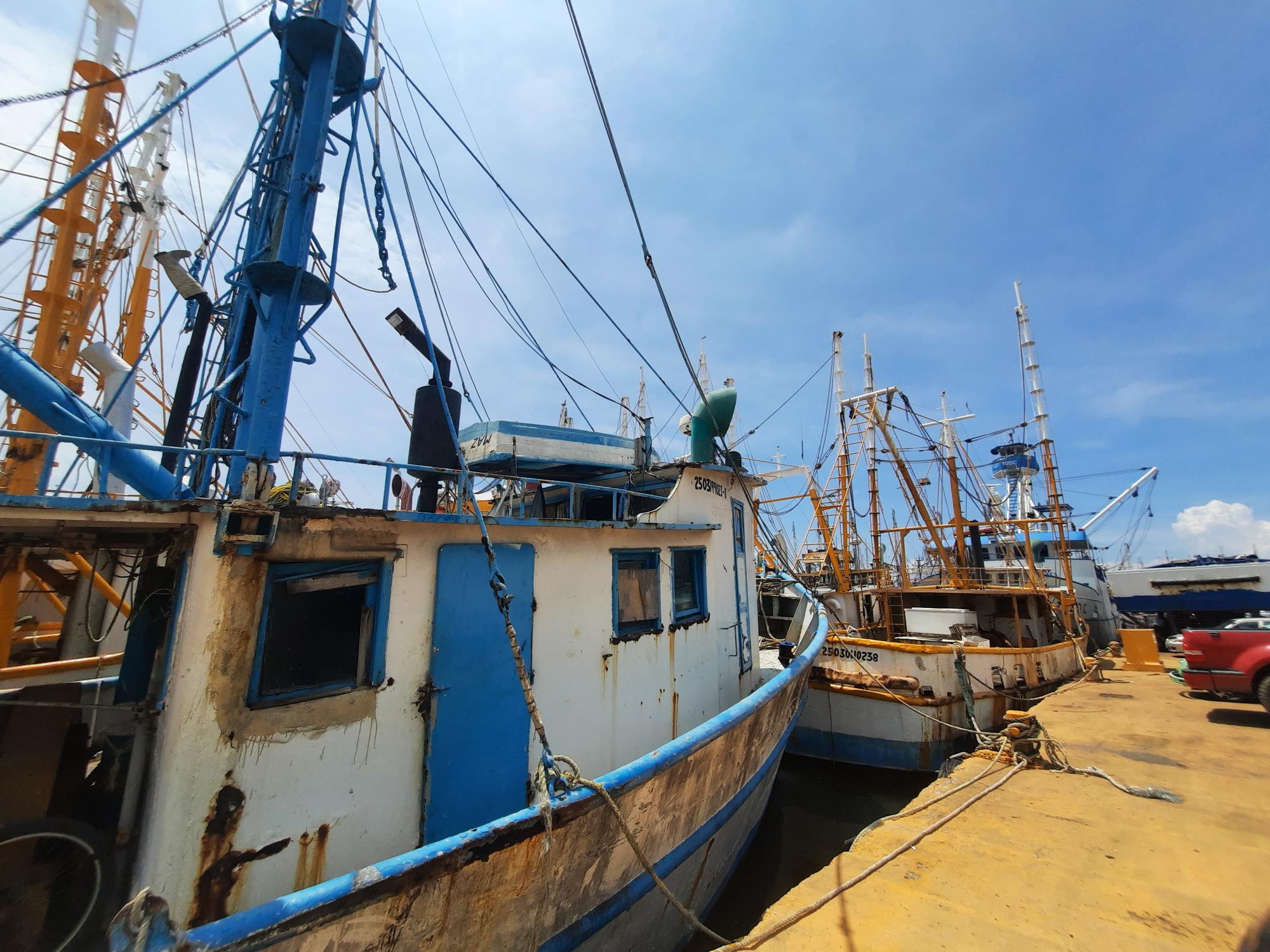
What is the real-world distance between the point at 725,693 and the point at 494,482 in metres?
4.75

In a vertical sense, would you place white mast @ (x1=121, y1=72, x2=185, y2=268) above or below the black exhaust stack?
above

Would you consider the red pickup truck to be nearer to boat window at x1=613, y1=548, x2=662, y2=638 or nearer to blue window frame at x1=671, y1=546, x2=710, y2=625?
blue window frame at x1=671, y1=546, x2=710, y2=625

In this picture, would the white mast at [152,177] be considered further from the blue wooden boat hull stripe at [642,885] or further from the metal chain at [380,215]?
the blue wooden boat hull stripe at [642,885]

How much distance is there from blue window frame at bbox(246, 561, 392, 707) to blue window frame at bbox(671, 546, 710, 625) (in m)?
3.53

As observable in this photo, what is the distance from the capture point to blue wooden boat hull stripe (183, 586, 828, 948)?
244 cm

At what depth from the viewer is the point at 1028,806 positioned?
6160mm

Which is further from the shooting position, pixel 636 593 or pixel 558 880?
pixel 636 593

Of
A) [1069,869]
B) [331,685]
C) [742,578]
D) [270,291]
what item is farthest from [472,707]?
[1069,869]

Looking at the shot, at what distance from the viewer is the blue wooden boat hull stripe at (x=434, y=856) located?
95.9 inches

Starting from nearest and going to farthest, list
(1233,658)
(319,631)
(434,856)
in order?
1. (434,856)
2. (319,631)
3. (1233,658)

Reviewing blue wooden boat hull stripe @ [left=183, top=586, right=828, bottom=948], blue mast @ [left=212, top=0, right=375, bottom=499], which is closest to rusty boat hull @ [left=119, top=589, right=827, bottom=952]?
blue wooden boat hull stripe @ [left=183, top=586, right=828, bottom=948]

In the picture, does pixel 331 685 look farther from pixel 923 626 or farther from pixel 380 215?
pixel 923 626

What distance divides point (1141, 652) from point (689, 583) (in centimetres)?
1753

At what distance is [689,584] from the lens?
706 centimetres
